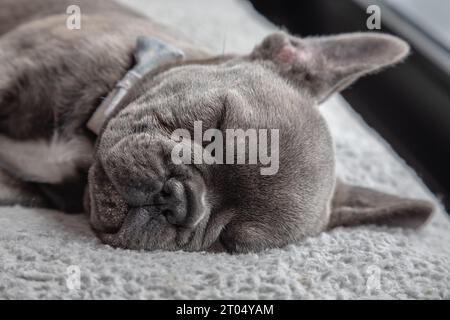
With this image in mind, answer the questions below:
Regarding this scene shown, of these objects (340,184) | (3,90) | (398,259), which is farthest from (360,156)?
(3,90)

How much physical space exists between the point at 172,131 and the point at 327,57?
868mm

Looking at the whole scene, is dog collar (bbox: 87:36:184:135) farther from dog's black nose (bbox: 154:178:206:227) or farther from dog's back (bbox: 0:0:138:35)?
dog's back (bbox: 0:0:138:35)

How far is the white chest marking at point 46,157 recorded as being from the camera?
8.44ft

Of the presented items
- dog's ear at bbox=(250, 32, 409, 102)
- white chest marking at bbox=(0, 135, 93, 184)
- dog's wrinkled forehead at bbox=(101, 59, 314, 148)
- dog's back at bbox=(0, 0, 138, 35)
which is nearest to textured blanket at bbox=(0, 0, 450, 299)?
white chest marking at bbox=(0, 135, 93, 184)

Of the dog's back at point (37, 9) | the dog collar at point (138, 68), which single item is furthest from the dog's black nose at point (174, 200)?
the dog's back at point (37, 9)

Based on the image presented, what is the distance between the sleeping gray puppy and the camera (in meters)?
2.05

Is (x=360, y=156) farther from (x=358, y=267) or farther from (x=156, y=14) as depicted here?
(x=156, y=14)

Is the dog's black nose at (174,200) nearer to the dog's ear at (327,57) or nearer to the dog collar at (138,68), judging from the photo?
the dog collar at (138,68)

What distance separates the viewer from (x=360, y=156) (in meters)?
3.46

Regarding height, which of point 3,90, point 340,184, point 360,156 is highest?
point 3,90

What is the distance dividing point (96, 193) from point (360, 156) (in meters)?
1.79

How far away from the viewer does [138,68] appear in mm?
2602

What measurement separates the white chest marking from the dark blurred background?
1.93 metres

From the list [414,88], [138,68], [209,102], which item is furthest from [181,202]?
[414,88]
